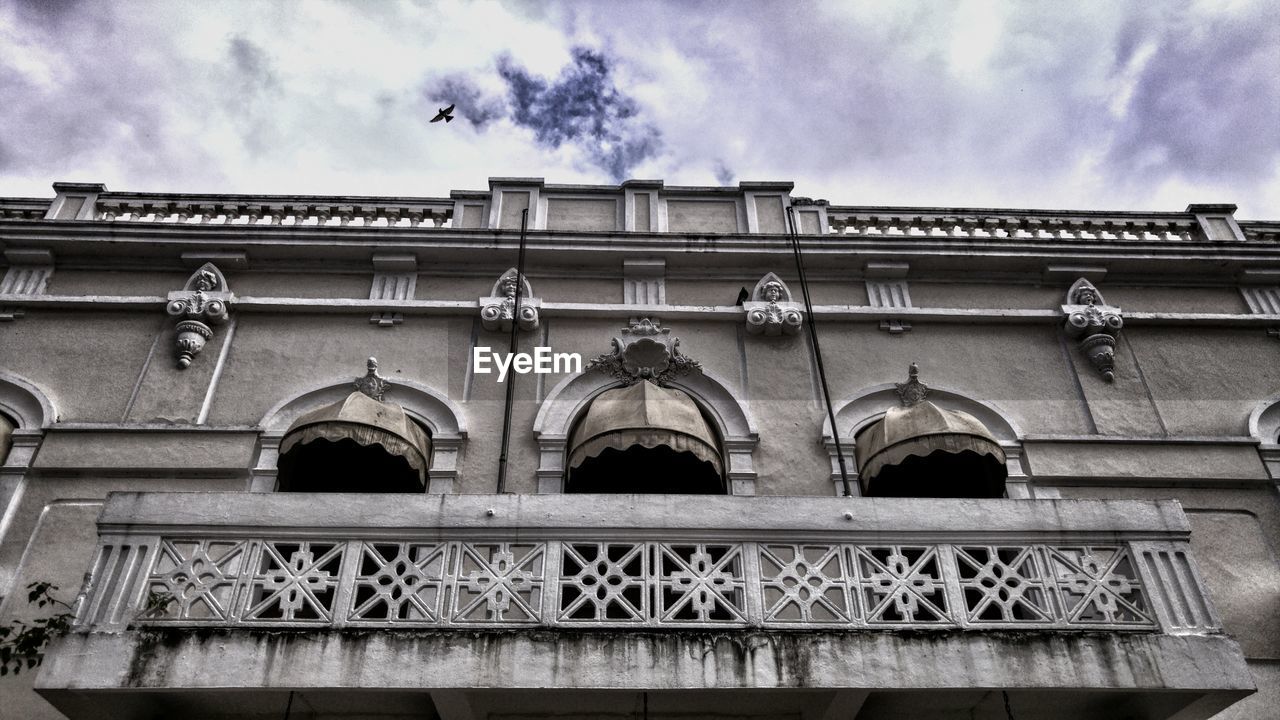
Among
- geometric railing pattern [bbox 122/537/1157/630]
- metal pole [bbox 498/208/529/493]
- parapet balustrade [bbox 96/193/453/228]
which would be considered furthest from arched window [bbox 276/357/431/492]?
parapet balustrade [bbox 96/193/453/228]

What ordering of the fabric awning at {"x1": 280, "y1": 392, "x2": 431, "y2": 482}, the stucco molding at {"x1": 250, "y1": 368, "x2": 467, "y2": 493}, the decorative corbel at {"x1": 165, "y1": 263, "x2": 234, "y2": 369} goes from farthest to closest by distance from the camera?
the decorative corbel at {"x1": 165, "y1": 263, "x2": 234, "y2": 369}
the stucco molding at {"x1": 250, "y1": 368, "x2": 467, "y2": 493}
the fabric awning at {"x1": 280, "y1": 392, "x2": 431, "y2": 482}

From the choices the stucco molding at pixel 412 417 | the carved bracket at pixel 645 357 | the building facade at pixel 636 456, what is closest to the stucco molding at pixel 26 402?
the building facade at pixel 636 456

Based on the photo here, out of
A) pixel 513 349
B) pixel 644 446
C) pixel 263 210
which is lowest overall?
pixel 644 446

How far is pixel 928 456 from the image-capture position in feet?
33.3

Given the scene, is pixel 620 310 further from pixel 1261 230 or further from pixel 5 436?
pixel 1261 230

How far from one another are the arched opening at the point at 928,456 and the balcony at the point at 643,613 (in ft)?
5.87

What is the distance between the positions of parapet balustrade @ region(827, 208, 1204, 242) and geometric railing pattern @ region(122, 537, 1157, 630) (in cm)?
631

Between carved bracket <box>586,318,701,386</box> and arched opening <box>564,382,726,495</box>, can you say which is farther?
carved bracket <box>586,318,701,386</box>

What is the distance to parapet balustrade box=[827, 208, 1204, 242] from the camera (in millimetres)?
13195

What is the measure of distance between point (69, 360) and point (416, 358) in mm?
3852

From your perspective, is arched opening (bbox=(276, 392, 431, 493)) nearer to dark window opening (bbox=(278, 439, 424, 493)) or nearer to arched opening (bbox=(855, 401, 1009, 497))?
dark window opening (bbox=(278, 439, 424, 493))

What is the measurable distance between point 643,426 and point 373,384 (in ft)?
10.3

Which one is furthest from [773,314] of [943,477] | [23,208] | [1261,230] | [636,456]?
[23,208]

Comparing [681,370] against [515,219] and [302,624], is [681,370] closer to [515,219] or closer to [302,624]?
[515,219]
